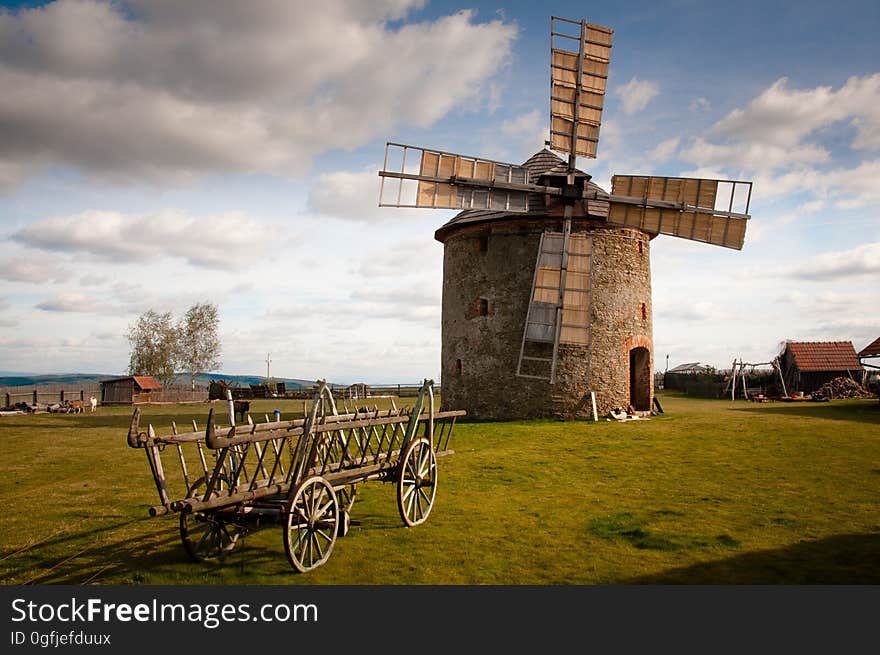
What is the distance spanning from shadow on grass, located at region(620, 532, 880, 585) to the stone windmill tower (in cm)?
1068

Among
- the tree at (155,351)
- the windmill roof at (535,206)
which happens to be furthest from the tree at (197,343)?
the windmill roof at (535,206)

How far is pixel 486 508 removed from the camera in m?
9.91

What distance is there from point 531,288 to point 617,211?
3.56m

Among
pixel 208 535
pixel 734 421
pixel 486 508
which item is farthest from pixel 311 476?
pixel 734 421

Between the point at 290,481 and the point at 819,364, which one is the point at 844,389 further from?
the point at 290,481

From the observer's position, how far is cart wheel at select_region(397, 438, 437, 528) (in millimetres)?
8535

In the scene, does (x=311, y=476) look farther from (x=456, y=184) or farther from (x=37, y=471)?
(x=456, y=184)

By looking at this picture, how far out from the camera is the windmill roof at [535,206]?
19.6 m

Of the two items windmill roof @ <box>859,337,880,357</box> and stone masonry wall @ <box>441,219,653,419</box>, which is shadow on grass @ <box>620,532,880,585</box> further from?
windmill roof @ <box>859,337,880,357</box>

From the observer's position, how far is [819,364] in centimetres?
3556

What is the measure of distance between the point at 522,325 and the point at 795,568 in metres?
13.2

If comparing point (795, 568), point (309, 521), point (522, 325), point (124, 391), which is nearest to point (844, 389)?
point (522, 325)

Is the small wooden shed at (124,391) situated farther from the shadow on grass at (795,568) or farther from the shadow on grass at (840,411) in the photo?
the shadow on grass at (795,568)

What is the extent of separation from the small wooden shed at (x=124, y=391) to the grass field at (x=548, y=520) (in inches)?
988
